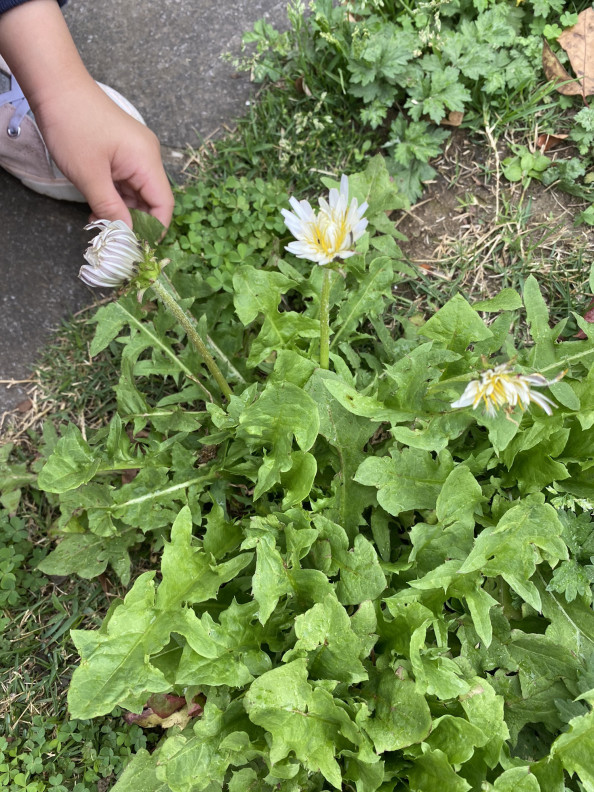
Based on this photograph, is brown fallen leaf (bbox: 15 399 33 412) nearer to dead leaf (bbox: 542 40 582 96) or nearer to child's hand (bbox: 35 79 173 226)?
child's hand (bbox: 35 79 173 226)

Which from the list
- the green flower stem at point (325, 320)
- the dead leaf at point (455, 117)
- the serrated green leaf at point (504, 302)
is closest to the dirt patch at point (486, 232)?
the dead leaf at point (455, 117)

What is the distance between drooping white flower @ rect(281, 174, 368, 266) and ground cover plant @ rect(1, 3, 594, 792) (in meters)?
0.17

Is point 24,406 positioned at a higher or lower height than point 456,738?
higher

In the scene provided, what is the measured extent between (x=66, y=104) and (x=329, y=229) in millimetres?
1282

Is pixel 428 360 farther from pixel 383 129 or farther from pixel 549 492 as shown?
pixel 383 129

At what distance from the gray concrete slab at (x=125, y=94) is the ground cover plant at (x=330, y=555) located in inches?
21.7

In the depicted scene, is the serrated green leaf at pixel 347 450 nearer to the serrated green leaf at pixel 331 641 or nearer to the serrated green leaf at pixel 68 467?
the serrated green leaf at pixel 331 641

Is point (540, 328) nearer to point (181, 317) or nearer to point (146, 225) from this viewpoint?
point (181, 317)

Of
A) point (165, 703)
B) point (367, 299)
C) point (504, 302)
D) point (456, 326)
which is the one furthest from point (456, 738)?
point (367, 299)

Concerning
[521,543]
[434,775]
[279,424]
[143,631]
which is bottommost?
[434,775]

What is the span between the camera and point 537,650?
78.9 inches

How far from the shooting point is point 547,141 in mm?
2803

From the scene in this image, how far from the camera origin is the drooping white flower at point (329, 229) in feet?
5.31

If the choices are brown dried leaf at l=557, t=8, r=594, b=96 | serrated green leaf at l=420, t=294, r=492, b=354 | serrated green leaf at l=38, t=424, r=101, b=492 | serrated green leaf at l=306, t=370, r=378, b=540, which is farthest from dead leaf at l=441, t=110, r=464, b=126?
serrated green leaf at l=38, t=424, r=101, b=492
